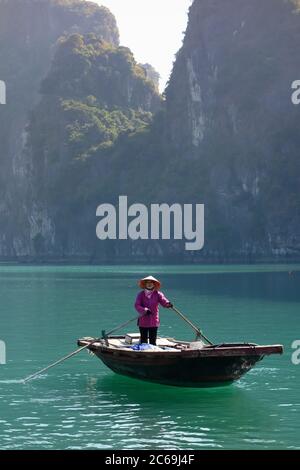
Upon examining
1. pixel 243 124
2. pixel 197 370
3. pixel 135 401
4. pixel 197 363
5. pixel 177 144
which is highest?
pixel 243 124

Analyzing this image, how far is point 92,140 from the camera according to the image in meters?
139

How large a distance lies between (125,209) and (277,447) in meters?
116

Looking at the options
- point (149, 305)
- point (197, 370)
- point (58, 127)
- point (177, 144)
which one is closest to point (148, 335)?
point (149, 305)

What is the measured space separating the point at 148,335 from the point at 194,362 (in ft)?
5.64

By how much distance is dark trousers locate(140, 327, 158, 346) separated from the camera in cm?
1745

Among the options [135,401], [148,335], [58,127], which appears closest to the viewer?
[135,401]

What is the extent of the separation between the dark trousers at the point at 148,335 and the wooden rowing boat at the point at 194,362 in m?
0.37

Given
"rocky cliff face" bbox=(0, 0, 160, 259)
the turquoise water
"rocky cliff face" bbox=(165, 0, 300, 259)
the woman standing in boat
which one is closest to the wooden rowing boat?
the turquoise water

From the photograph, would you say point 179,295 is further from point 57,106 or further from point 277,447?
point 57,106

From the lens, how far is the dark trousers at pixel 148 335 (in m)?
17.5

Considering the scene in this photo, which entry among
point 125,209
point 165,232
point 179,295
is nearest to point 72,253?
point 125,209

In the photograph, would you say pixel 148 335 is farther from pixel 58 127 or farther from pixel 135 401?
pixel 58 127

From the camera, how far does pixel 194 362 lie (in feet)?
52.6
